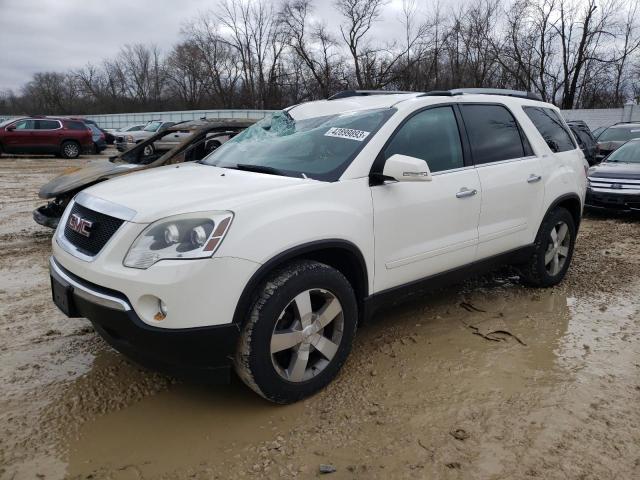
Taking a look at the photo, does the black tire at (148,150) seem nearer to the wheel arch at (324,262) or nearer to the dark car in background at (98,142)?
the wheel arch at (324,262)

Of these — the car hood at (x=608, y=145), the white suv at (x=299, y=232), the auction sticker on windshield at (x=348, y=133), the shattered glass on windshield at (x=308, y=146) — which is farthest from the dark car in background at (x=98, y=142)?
the auction sticker on windshield at (x=348, y=133)

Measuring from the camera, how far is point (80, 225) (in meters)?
2.79

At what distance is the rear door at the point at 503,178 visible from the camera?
3777 mm

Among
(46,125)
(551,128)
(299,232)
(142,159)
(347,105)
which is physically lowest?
(299,232)

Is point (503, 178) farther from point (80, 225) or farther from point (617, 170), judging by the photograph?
point (617, 170)

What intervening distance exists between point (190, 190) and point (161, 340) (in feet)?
2.81

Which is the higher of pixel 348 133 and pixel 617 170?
pixel 348 133

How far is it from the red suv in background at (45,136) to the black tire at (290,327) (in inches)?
800

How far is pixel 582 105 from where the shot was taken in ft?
131

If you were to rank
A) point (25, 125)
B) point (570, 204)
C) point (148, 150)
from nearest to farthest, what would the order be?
point (570, 204), point (148, 150), point (25, 125)

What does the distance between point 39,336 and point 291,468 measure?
238 cm

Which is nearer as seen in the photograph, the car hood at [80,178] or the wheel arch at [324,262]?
the wheel arch at [324,262]

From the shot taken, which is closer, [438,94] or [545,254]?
[438,94]

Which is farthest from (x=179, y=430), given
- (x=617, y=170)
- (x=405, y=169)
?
(x=617, y=170)
